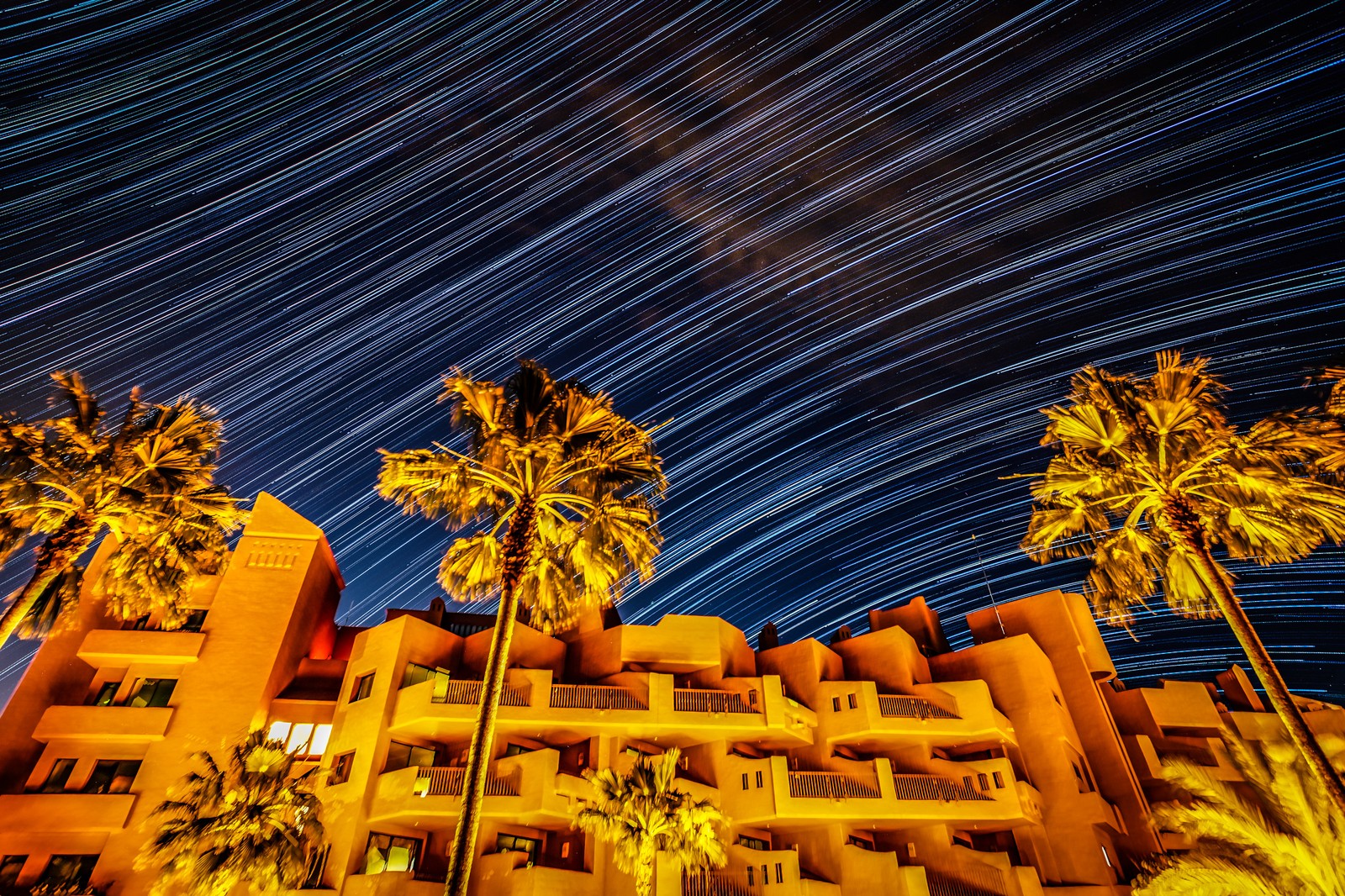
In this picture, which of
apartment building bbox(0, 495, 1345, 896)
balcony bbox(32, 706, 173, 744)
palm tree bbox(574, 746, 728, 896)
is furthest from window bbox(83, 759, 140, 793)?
palm tree bbox(574, 746, 728, 896)

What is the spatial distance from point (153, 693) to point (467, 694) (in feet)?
41.5

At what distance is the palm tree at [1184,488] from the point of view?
53.8ft

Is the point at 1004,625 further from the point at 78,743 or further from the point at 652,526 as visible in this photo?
the point at 78,743

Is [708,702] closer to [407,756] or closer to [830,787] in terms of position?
[830,787]

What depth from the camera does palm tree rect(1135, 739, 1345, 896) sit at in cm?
1380

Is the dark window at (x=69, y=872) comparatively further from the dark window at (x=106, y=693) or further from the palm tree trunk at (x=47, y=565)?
the palm tree trunk at (x=47, y=565)

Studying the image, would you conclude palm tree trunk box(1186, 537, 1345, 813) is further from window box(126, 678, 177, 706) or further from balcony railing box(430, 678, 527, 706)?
window box(126, 678, 177, 706)

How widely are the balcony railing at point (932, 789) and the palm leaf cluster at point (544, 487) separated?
16.8 metres

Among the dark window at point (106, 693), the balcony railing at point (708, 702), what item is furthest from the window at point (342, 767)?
the balcony railing at point (708, 702)

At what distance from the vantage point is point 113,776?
2570cm

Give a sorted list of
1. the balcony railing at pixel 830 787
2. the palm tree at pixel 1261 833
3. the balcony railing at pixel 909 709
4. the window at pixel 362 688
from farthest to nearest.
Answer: the balcony railing at pixel 909 709, the window at pixel 362 688, the balcony railing at pixel 830 787, the palm tree at pixel 1261 833

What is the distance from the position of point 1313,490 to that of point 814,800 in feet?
62.1

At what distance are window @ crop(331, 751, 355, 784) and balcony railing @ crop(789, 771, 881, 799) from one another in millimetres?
16488

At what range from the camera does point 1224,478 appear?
17.0 m
